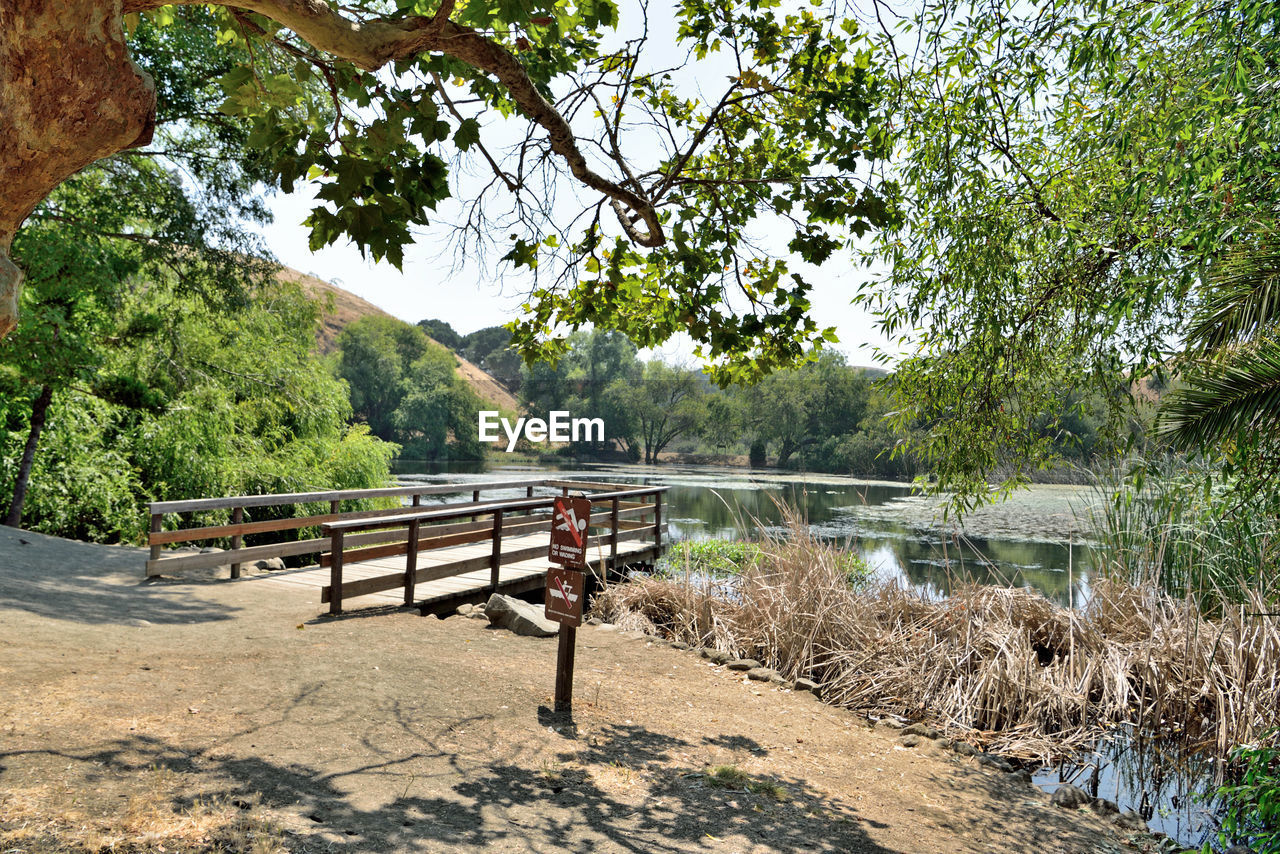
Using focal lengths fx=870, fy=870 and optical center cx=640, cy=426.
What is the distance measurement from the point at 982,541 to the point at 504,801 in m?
17.7

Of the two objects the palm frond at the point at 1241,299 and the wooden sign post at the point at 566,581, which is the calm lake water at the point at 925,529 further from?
the wooden sign post at the point at 566,581

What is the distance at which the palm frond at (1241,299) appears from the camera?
446 cm

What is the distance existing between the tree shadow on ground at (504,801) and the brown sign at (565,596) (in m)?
0.83

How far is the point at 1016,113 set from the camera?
6086 mm

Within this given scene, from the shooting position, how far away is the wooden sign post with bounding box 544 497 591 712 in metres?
5.23

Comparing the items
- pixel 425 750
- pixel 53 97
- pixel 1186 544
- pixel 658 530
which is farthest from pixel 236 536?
pixel 1186 544

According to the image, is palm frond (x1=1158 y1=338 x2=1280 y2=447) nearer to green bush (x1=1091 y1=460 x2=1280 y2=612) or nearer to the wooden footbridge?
green bush (x1=1091 y1=460 x2=1280 y2=612)

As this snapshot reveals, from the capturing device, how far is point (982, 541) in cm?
1950

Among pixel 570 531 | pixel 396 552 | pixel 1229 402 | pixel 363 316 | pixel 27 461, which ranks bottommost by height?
pixel 396 552

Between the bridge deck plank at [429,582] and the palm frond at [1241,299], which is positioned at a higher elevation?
the palm frond at [1241,299]

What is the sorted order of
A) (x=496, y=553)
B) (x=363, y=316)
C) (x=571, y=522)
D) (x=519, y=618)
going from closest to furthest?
(x=571, y=522) → (x=519, y=618) → (x=496, y=553) → (x=363, y=316)

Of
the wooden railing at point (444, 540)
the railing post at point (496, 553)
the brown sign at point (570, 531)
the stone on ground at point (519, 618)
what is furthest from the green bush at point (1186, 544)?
the railing post at point (496, 553)

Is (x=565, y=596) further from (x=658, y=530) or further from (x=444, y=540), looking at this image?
(x=658, y=530)

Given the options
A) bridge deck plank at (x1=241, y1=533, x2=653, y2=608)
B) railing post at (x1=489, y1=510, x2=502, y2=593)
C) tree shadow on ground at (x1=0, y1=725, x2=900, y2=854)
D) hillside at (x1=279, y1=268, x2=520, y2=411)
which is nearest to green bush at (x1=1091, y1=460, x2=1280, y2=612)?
tree shadow on ground at (x1=0, y1=725, x2=900, y2=854)
